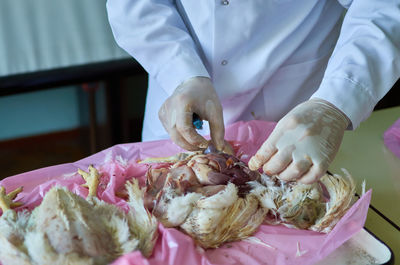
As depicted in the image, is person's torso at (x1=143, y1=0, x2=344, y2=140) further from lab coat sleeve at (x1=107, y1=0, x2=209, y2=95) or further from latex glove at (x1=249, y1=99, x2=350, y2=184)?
latex glove at (x1=249, y1=99, x2=350, y2=184)

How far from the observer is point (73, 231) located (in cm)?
86

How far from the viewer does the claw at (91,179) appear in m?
1.05

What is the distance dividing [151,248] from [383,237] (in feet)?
1.62

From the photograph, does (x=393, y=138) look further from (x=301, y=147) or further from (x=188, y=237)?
(x=188, y=237)

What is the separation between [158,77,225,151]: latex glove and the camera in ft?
3.72

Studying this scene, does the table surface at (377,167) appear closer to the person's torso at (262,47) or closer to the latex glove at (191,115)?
the person's torso at (262,47)

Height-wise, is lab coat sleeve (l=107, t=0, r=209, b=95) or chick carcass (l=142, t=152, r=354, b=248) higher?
lab coat sleeve (l=107, t=0, r=209, b=95)

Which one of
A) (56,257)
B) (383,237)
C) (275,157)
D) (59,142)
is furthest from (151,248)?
(59,142)

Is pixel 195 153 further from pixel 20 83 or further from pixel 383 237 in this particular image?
pixel 20 83

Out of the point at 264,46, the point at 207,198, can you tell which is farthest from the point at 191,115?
the point at 264,46

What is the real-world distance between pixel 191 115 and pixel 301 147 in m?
0.27

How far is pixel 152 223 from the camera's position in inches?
37.1

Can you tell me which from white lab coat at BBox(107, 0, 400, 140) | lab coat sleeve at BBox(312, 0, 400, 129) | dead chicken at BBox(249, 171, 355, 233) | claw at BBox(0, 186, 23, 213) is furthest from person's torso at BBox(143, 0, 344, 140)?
claw at BBox(0, 186, 23, 213)

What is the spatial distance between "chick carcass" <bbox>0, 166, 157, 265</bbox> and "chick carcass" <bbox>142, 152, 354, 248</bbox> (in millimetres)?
65
